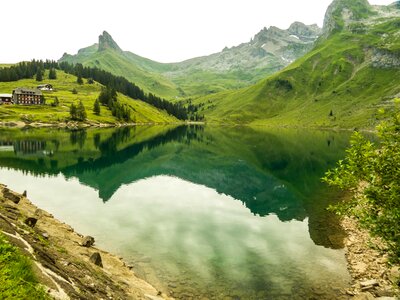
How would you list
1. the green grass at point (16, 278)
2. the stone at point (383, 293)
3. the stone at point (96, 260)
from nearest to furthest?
the green grass at point (16, 278) < the stone at point (383, 293) < the stone at point (96, 260)

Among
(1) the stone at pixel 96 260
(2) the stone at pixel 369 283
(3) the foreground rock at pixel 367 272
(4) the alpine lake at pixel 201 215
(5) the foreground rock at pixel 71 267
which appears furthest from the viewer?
(4) the alpine lake at pixel 201 215

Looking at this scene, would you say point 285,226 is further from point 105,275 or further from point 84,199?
point 84,199

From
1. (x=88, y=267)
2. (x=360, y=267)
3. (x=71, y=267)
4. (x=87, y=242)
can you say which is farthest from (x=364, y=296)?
(x=87, y=242)

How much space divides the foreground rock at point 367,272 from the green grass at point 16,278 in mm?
22971

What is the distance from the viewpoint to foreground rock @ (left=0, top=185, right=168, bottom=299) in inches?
705

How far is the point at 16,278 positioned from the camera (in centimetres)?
1377

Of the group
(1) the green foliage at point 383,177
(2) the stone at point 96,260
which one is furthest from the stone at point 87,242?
(1) the green foliage at point 383,177

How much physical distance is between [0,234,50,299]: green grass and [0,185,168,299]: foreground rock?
123 centimetres

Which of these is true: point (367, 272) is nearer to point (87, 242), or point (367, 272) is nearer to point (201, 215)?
point (201, 215)

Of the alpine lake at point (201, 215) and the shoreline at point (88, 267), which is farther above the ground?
A: the shoreline at point (88, 267)

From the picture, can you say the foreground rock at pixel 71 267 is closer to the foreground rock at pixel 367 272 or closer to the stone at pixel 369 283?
the foreground rock at pixel 367 272

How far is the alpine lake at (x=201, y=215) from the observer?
33531 mm

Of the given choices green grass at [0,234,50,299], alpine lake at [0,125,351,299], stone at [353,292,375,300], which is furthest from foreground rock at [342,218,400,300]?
green grass at [0,234,50,299]

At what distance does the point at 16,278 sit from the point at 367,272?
34076mm
